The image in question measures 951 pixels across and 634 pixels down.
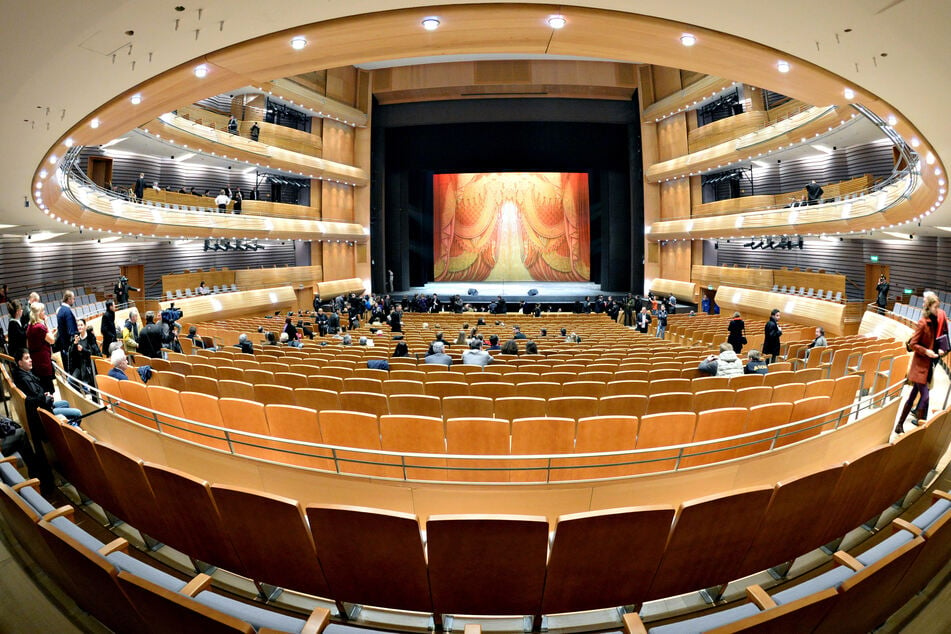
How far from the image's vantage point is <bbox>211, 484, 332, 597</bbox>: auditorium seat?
258cm

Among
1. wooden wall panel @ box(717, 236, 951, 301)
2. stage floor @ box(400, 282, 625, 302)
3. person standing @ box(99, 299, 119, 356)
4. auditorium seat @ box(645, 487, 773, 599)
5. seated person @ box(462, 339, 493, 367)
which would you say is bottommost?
auditorium seat @ box(645, 487, 773, 599)

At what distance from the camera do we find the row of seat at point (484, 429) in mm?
3818

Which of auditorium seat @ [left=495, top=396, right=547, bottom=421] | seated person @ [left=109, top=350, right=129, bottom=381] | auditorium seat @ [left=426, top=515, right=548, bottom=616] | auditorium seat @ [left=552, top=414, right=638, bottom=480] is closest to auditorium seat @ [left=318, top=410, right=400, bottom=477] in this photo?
auditorium seat @ [left=495, top=396, right=547, bottom=421]

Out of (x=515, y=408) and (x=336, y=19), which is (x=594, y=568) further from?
(x=336, y=19)

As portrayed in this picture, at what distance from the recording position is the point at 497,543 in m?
2.38

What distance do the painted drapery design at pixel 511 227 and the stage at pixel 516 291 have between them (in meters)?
0.82

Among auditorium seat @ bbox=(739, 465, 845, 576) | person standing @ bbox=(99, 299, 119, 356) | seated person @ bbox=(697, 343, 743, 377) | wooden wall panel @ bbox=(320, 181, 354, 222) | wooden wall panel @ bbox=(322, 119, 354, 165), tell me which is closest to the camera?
auditorium seat @ bbox=(739, 465, 845, 576)

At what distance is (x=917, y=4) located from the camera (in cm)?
307

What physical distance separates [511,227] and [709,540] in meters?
27.7

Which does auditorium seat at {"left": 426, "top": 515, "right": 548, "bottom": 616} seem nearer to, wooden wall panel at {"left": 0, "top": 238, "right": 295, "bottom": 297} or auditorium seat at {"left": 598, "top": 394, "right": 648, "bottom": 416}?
auditorium seat at {"left": 598, "top": 394, "right": 648, "bottom": 416}

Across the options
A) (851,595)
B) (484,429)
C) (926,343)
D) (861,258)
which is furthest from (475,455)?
(861,258)

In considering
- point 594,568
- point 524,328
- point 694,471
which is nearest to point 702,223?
point 524,328

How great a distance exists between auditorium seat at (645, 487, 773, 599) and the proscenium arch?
3399 mm

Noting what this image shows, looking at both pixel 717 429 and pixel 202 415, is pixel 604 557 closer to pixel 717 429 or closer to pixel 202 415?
pixel 717 429
